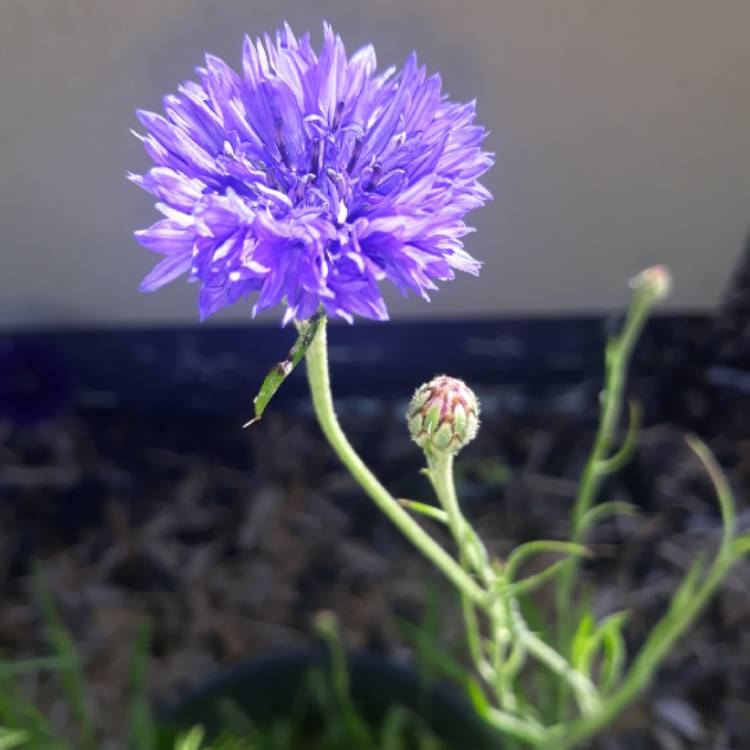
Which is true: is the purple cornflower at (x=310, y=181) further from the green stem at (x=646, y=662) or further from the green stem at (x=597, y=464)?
the green stem at (x=646, y=662)

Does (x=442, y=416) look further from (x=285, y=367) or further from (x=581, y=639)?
(x=581, y=639)

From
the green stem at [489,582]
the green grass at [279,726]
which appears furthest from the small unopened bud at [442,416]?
the green grass at [279,726]

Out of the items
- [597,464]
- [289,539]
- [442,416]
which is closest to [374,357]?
[289,539]

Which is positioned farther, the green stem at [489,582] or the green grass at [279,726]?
the green grass at [279,726]

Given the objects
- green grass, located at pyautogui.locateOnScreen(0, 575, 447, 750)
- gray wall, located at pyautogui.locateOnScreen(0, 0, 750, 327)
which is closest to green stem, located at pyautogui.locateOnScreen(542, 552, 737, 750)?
green grass, located at pyautogui.locateOnScreen(0, 575, 447, 750)

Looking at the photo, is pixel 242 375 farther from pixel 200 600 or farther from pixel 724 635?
pixel 724 635

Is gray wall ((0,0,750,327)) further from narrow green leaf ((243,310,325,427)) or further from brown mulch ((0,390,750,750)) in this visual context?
narrow green leaf ((243,310,325,427))

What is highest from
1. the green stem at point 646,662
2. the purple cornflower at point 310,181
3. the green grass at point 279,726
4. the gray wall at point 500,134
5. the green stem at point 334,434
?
the gray wall at point 500,134
